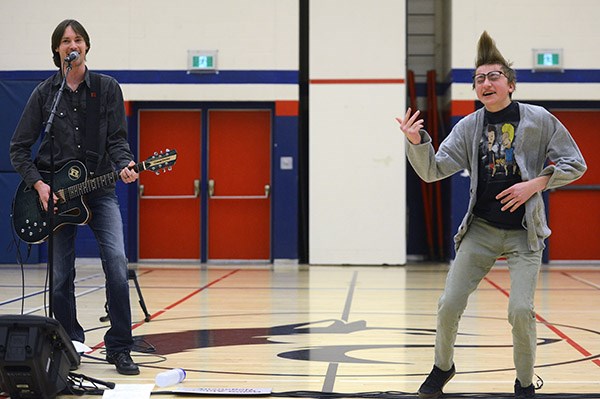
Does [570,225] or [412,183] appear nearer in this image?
[570,225]

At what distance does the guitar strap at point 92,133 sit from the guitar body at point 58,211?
0.22 ft

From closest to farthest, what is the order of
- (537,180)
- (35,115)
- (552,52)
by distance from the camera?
(537,180) → (35,115) → (552,52)

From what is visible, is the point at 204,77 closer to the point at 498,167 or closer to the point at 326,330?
the point at 326,330

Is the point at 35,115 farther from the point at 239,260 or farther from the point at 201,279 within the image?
the point at 239,260

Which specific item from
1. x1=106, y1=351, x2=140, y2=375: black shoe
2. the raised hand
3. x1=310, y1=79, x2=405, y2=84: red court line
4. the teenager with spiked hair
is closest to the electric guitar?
x1=106, y1=351, x2=140, y2=375: black shoe

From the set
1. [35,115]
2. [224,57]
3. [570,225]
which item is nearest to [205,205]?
[224,57]

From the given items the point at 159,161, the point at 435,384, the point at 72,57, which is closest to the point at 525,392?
the point at 435,384

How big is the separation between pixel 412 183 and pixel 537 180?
11580 mm

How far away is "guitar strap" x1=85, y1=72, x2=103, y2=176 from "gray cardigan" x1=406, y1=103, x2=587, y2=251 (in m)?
2.08

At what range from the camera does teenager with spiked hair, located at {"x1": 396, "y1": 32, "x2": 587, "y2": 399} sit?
4430 millimetres

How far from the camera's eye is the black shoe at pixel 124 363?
17.3ft

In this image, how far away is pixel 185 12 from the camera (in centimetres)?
1465

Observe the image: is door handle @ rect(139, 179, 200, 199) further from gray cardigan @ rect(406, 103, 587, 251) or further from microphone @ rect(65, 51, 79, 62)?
gray cardigan @ rect(406, 103, 587, 251)

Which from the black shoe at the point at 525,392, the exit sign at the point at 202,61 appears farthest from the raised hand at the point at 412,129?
the exit sign at the point at 202,61
